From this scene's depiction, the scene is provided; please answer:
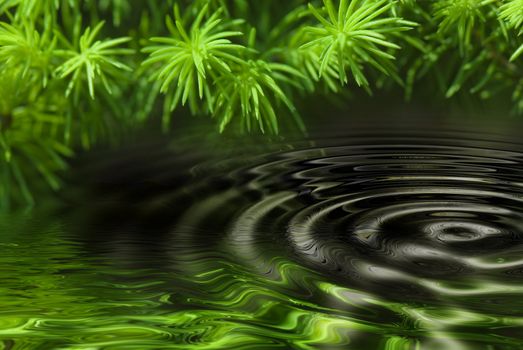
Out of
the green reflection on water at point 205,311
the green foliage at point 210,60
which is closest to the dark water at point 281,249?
the green reflection on water at point 205,311

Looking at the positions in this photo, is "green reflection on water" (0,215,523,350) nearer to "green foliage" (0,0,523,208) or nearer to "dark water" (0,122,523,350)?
"dark water" (0,122,523,350)

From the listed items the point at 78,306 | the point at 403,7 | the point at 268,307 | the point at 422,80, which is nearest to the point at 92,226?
the point at 78,306

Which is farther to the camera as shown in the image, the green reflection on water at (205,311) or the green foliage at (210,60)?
the green foliage at (210,60)

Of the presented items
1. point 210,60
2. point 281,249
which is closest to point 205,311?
point 281,249

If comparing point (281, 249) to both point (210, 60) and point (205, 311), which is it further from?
point (210, 60)

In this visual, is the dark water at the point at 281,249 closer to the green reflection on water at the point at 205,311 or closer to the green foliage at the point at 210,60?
the green reflection on water at the point at 205,311

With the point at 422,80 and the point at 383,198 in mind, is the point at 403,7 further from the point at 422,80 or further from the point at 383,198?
the point at 422,80
